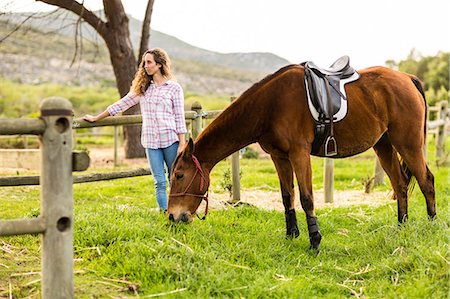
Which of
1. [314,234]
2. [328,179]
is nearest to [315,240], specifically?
[314,234]

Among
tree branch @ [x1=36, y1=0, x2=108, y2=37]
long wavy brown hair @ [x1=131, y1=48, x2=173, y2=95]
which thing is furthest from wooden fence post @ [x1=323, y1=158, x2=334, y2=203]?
tree branch @ [x1=36, y1=0, x2=108, y2=37]

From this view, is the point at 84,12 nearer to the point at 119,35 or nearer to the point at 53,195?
the point at 119,35

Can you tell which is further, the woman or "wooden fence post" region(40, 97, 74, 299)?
the woman

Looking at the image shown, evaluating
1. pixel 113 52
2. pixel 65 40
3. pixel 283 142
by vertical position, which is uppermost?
pixel 65 40

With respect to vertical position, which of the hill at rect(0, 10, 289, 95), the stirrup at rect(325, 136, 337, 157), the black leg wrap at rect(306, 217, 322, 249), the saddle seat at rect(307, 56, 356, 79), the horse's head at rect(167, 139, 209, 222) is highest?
the hill at rect(0, 10, 289, 95)

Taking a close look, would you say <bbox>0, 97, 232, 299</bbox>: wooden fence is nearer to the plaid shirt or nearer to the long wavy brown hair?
the plaid shirt

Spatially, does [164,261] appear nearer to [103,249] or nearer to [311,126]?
[103,249]

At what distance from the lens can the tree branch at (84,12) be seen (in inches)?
436

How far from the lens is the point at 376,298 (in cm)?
379

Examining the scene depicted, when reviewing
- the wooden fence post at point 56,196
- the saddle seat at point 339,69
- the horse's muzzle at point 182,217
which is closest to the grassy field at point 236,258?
the horse's muzzle at point 182,217

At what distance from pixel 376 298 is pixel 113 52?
10.2 m

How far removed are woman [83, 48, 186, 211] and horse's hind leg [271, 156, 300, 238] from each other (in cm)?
100

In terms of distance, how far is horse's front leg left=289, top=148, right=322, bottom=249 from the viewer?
16.2ft

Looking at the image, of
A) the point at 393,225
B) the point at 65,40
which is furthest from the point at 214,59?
the point at 393,225
